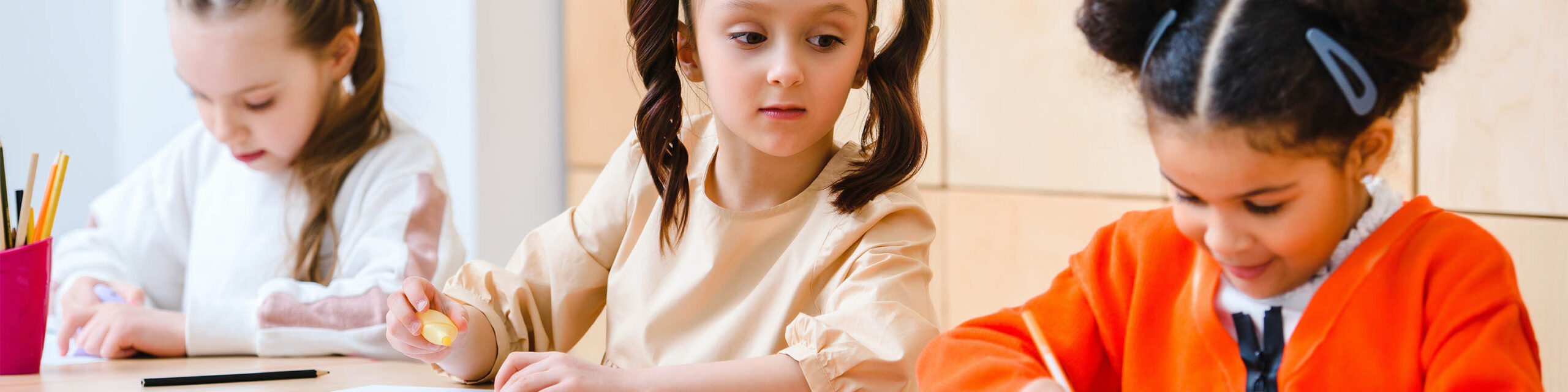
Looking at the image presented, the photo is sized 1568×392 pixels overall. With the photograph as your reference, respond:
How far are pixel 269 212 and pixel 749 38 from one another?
0.70 metres

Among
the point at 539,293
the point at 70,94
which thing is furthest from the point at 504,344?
the point at 70,94

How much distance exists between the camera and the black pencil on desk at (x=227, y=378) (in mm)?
904

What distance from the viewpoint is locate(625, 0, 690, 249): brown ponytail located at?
34.8 inches

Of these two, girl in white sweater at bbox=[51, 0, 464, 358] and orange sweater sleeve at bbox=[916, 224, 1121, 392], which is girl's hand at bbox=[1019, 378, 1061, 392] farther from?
girl in white sweater at bbox=[51, 0, 464, 358]

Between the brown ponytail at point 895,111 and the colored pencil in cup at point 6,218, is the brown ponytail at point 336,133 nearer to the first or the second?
the colored pencil in cup at point 6,218

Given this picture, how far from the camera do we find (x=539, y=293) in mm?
975

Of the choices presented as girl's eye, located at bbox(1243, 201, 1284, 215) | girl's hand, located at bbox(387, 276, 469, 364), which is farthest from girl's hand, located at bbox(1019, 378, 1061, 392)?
girl's hand, located at bbox(387, 276, 469, 364)

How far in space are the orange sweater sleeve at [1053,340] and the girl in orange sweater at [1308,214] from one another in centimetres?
3

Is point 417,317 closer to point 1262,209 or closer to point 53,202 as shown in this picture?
point 53,202

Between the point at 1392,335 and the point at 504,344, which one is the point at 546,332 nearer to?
the point at 504,344

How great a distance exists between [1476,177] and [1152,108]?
0.83 m

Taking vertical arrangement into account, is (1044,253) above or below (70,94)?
below

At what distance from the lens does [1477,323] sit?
18.5 inches

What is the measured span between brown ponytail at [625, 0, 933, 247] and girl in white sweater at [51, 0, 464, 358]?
0.36m
